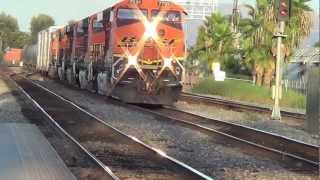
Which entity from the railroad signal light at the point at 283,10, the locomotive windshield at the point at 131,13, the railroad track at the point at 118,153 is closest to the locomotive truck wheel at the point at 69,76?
the locomotive windshield at the point at 131,13

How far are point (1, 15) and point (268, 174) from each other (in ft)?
579

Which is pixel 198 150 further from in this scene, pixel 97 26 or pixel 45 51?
pixel 45 51

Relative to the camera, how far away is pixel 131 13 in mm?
24875

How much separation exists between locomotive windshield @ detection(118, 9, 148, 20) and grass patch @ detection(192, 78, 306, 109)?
10.6m

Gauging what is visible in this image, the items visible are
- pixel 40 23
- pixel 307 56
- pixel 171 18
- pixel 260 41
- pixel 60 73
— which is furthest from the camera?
pixel 40 23

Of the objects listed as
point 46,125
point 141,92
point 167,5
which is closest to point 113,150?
point 46,125

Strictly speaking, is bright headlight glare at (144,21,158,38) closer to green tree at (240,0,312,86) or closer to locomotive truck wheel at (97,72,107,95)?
locomotive truck wheel at (97,72,107,95)

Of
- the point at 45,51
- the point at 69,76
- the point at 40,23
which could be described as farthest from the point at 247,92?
the point at 40,23

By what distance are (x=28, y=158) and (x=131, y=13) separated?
14783mm

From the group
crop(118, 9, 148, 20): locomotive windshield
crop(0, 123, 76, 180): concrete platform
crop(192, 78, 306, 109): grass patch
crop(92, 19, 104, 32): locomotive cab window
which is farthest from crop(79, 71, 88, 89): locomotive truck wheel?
crop(0, 123, 76, 180): concrete platform

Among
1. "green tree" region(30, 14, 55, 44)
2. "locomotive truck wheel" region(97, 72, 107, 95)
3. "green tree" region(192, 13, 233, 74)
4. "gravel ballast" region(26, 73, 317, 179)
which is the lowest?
"gravel ballast" region(26, 73, 317, 179)

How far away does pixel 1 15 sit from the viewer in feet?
589

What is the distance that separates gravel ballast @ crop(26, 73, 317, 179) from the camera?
10562 mm

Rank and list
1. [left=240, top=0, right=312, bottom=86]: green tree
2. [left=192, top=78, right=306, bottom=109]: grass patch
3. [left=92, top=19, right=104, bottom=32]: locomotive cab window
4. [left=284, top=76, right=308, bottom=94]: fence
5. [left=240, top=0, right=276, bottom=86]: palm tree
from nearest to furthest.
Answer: [left=92, top=19, right=104, bottom=32]: locomotive cab window < [left=192, top=78, right=306, bottom=109]: grass patch < [left=240, top=0, right=312, bottom=86]: green tree < [left=240, top=0, right=276, bottom=86]: palm tree < [left=284, top=76, right=308, bottom=94]: fence
